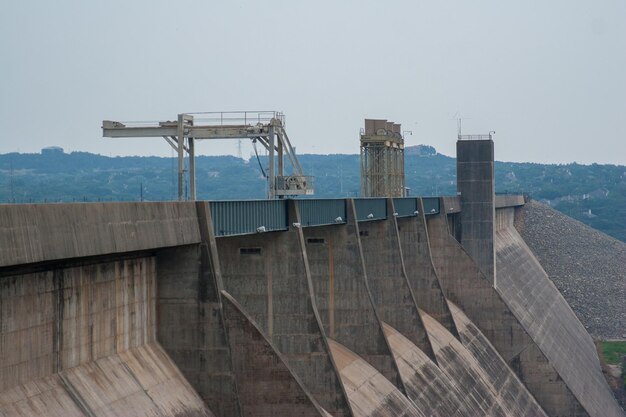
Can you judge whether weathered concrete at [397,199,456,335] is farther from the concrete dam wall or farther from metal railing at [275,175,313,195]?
metal railing at [275,175,313,195]

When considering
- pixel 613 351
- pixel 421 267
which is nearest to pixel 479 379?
pixel 421 267

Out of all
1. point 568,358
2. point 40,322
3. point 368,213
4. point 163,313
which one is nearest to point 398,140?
point 568,358

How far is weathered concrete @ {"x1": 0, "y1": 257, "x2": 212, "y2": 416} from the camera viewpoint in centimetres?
1788

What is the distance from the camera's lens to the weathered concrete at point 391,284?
43.8 m

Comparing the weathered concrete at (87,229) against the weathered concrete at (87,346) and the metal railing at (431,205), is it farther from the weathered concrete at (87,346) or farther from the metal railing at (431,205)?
the metal railing at (431,205)

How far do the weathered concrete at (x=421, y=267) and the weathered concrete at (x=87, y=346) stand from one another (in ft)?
93.6

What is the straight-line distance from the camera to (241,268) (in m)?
29.5

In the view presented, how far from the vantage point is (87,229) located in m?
18.5

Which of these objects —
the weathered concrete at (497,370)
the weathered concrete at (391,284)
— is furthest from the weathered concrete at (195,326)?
the weathered concrete at (497,370)

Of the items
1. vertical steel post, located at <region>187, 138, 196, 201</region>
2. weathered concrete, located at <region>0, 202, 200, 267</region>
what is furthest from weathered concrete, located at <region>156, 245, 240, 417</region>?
vertical steel post, located at <region>187, 138, 196, 201</region>

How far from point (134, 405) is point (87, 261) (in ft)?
9.43

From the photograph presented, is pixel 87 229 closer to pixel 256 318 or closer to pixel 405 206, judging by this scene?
pixel 256 318

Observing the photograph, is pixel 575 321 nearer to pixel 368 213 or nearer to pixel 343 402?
pixel 368 213

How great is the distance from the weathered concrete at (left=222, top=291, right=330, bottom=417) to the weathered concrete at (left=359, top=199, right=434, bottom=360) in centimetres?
A: 1861
